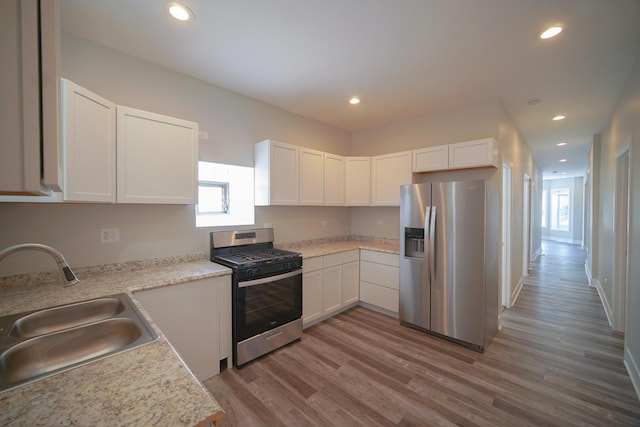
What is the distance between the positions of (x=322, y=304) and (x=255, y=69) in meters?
2.71

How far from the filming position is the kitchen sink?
1.03m

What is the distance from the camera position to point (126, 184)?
203 cm

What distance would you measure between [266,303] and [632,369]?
323 cm

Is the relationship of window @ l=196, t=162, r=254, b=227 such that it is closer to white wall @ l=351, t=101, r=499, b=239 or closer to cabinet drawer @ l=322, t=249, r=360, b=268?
cabinet drawer @ l=322, t=249, r=360, b=268

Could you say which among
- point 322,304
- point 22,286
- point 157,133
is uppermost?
point 157,133

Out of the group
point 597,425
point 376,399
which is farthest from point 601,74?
point 376,399

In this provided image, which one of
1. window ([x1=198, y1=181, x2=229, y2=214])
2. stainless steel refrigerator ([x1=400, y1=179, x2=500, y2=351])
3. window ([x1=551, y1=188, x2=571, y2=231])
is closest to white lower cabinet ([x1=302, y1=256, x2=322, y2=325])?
stainless steel refrigerator ([x1=400, y1=179, x2=500, y2=351])

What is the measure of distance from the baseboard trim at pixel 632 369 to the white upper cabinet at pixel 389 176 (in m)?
2.51

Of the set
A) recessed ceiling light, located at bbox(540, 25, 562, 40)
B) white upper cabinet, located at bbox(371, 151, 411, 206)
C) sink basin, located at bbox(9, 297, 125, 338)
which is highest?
recessed ceiling light, located at bbox(540, 25, 562, 40)

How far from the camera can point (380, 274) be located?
3.57 meters

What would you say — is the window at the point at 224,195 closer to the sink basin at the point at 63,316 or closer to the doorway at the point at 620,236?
the sink basin at the point at 63,316

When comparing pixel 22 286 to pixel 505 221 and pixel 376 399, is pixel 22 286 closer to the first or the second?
pixel 376 399

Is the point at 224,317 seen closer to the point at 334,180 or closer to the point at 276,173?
the point at 276,173

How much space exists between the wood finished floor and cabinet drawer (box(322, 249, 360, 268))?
773mm
